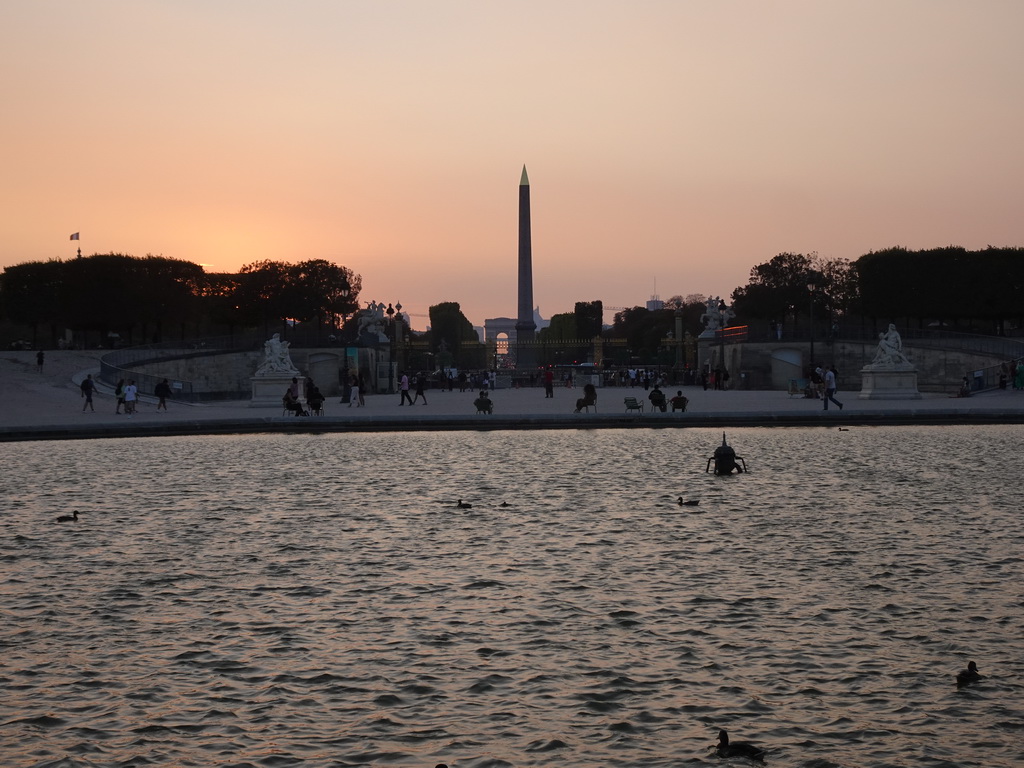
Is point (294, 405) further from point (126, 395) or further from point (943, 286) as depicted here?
point (943, 286)

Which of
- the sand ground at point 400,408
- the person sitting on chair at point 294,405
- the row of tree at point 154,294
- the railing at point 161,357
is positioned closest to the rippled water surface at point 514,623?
the sand ground at point 400,408

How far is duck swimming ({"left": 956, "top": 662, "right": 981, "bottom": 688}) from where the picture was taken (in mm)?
7579

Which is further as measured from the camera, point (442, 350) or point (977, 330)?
point (442, 350)

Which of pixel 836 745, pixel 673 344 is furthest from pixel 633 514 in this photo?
pixel 673 344

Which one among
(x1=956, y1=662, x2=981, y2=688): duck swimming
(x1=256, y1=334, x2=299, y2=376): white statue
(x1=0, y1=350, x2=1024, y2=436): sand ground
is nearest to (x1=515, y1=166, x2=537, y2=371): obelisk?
(x1=0, y1=350, x2=1024, y2=436): sand ground

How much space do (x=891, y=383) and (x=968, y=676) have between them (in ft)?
107

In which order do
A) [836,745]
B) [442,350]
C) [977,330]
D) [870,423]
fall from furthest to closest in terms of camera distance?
[442,350]
[977,330]
[870,423]
[836,745]

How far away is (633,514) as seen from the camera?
1488 cm

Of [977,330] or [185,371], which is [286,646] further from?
[977,330]

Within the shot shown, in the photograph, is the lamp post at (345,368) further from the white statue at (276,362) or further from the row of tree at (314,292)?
the white statue at (276,362)

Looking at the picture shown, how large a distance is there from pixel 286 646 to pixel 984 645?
4787mm

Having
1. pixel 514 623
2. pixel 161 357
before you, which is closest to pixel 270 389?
pixel 161 357

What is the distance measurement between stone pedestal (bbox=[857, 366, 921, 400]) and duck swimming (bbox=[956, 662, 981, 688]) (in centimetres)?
3191

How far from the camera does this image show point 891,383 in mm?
38781
